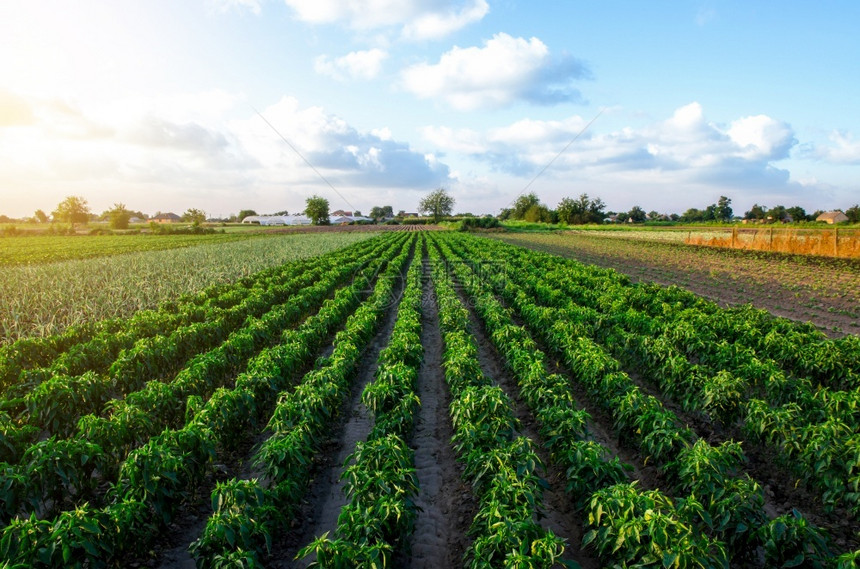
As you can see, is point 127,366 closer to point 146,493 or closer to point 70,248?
point 146,493

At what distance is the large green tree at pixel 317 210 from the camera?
126 m

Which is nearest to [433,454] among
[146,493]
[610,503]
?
[610,503]

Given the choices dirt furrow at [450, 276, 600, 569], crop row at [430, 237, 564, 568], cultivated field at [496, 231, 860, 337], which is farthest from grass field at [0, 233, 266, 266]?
cultivated field at [496, 231, 860, 337]

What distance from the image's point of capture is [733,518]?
4.32 meters

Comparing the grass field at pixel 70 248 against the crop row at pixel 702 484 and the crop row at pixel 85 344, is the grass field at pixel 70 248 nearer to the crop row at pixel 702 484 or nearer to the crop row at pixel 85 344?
the crop row at pixel 85 344

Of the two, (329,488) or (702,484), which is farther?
(329,488)

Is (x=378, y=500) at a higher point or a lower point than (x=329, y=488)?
higher

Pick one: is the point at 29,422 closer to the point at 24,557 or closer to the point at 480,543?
the point at 24,557

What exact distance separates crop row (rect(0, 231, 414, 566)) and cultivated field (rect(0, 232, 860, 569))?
0.03 metres

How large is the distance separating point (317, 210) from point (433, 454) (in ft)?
412

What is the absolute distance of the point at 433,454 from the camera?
7.16 m

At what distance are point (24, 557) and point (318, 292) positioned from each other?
13572mm

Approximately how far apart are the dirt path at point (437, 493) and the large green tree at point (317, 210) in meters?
122

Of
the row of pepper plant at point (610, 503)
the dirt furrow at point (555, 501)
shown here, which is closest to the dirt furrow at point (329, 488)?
the dirt furrow at point (555, 501)
